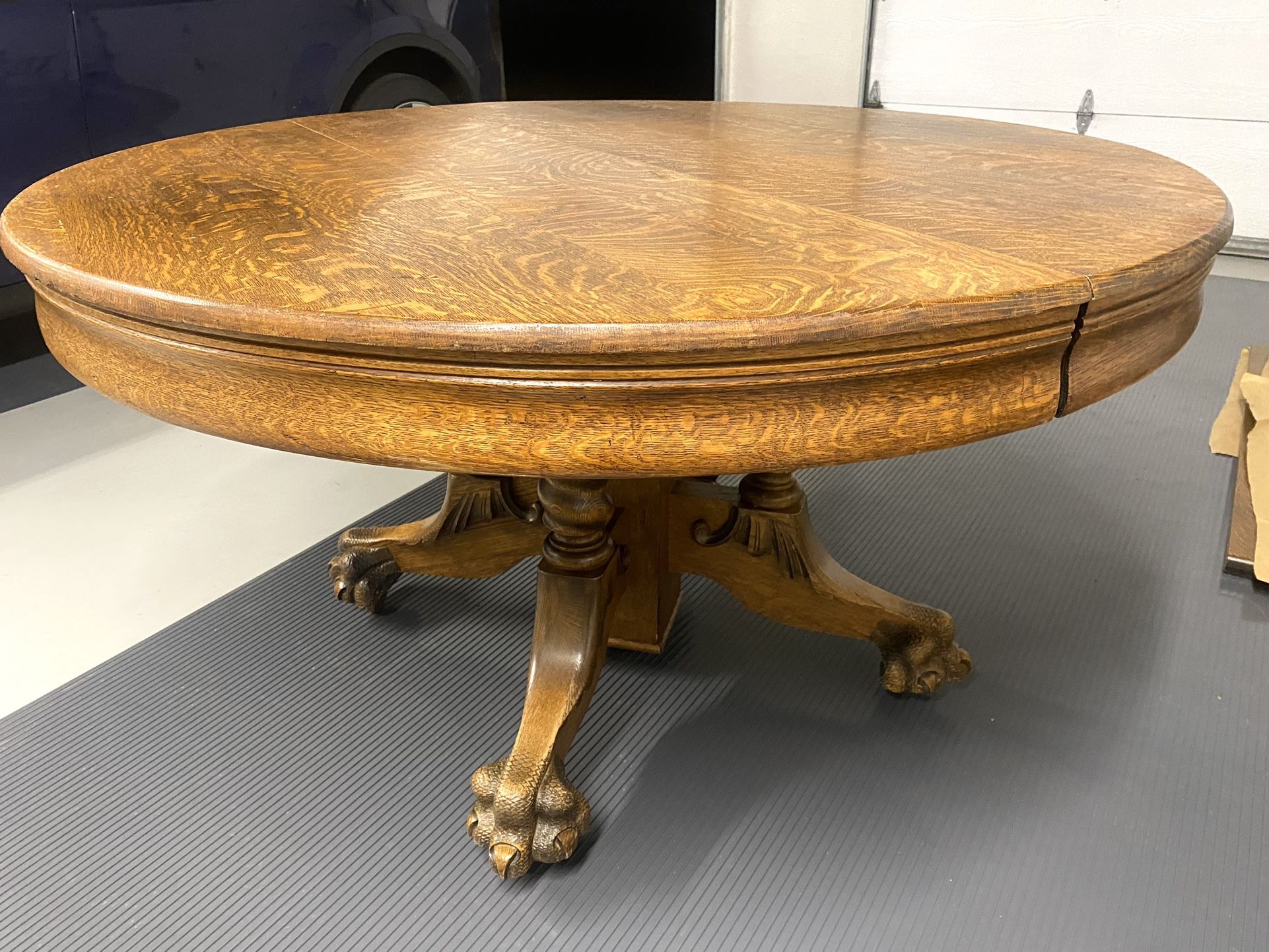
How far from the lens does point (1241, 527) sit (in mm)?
1630

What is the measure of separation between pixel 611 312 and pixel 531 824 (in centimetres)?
61

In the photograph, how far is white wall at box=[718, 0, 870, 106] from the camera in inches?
154

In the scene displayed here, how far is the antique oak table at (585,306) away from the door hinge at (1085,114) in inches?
108

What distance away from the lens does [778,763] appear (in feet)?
3.93

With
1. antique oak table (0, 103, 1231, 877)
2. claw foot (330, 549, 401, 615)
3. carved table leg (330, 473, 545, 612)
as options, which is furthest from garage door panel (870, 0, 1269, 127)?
claw foot (330, 549, 401, 615)

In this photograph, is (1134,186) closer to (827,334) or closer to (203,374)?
(827,334)

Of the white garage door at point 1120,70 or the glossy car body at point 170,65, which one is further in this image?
the white garage door at point 1120,70

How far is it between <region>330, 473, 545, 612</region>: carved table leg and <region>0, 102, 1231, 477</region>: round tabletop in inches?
20.9

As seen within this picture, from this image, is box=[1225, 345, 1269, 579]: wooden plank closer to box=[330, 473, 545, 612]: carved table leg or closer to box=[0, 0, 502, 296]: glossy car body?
box=[330, 473, 545, 612]: carved table leg

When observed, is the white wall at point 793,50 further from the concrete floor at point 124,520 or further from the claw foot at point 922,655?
the claw foot at point 922,655

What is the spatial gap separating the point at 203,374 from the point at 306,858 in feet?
2.00

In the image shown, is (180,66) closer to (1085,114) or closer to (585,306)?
(585,306)

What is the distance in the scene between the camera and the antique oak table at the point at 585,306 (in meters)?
0.62

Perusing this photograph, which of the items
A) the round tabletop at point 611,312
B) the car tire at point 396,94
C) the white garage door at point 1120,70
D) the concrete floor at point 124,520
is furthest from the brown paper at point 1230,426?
the car tire at point 396,94
